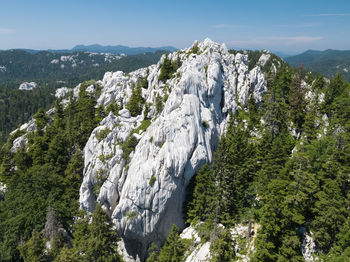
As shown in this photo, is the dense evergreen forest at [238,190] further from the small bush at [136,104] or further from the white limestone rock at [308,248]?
the small bush at [136,104]

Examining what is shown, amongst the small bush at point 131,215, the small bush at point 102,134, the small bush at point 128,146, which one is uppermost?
the small bush at point 102,134

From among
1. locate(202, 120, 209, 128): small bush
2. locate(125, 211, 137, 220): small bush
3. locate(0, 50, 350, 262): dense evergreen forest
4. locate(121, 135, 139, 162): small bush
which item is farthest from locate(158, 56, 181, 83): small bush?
locate(125, 211, 137, 220): small bush

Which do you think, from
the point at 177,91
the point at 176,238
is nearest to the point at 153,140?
the point at 177,91

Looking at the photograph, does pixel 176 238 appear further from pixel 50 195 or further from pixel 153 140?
pixel 50 195

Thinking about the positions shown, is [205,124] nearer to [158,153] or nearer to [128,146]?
[158,153]

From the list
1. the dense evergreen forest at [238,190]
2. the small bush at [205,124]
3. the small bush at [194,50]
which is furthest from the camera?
the small bush at [194,50]

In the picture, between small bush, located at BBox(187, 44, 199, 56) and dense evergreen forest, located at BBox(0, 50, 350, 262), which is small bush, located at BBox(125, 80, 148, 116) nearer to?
dense evergreen forest, located at BBox(0, 50, 350, 262)

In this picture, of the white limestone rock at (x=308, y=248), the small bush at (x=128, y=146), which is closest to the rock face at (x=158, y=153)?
the small bush at (x=128, y=146)
